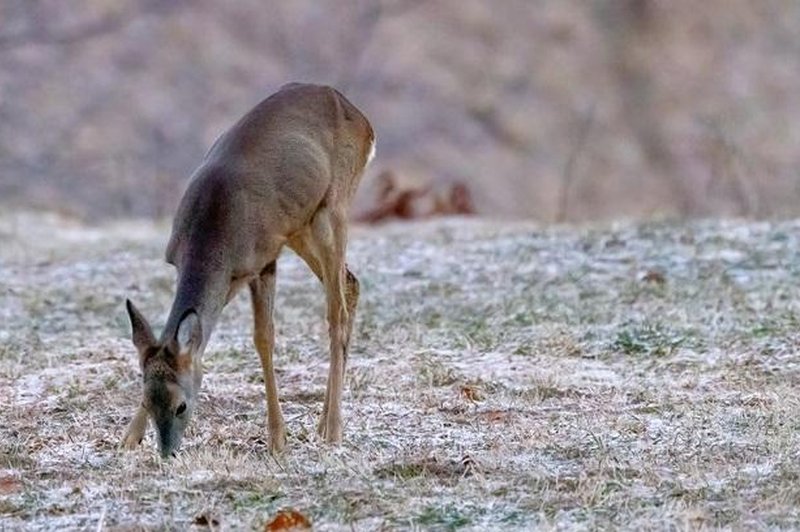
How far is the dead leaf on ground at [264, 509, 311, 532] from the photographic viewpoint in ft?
22.2

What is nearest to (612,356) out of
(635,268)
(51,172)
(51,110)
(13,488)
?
(635,268)

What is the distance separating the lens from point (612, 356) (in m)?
10.7

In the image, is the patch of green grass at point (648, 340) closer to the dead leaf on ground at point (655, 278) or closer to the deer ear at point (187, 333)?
the dead leaf on ground at point (655, 278)

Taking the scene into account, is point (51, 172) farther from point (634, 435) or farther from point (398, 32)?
point (634, 435)

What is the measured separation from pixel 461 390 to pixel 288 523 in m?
2.95

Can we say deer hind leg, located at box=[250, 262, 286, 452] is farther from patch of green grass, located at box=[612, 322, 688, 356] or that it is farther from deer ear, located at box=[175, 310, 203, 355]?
patch of green grass, located at box=[612, 322, 688, 356]

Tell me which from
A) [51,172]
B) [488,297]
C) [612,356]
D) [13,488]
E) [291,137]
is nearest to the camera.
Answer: [13,488]

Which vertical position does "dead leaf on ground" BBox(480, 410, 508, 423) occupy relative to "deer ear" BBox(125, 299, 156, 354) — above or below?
below

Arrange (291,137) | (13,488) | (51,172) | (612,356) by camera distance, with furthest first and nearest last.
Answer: (51,172) < (612,356) < (291,137) < (13,488)

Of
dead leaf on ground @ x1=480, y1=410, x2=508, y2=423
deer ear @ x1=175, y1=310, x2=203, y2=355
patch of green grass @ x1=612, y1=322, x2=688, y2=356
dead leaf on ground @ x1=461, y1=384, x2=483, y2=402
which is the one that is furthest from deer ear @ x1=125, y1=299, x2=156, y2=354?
patch of green grass @ x1=612, y1=322, x2=688, y2=356

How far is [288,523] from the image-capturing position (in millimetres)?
6789

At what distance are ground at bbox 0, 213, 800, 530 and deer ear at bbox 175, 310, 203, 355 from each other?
46cm

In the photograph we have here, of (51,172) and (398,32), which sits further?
(398,32)

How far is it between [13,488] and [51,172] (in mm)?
19880
